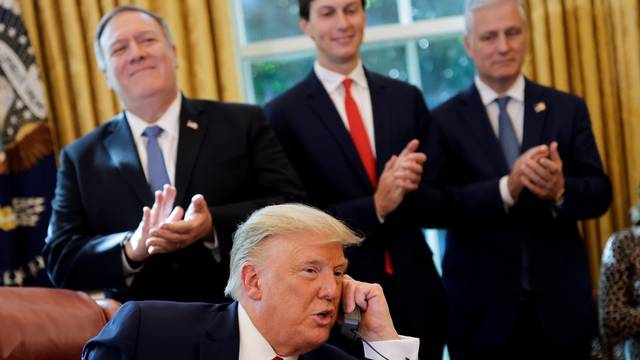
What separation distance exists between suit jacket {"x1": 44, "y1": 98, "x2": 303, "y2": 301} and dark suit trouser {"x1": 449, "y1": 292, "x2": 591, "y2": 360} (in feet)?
3.83

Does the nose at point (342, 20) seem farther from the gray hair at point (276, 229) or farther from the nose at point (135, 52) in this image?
the gray hair at point (276, 229)

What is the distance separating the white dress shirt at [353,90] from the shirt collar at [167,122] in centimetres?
68

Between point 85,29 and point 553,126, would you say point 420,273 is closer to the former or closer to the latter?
point 553,126

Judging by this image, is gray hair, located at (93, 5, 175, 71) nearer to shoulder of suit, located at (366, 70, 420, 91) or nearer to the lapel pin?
the lapel pin

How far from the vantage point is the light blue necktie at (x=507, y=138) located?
4.27 m

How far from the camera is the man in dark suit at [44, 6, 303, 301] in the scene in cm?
354

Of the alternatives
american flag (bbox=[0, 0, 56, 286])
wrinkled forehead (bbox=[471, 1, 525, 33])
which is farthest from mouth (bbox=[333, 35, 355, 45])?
american flag (bbox=[0, 0, 56, 286])

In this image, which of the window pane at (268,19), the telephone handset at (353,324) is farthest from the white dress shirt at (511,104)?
the telephone handset at (353,324)

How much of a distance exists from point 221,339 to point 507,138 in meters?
2.16

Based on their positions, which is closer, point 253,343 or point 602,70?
point 253,343

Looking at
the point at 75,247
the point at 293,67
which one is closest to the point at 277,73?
the point at 293,67

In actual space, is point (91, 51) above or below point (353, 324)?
above

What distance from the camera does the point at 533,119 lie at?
4.25 metres

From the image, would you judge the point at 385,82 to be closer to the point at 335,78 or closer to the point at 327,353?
the point at 335,78
